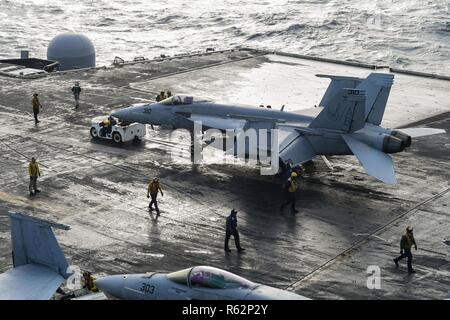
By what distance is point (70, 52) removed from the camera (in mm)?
62281

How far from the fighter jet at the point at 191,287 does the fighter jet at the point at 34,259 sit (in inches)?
49.2

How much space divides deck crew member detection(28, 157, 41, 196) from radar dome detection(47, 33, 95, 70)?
29.4 m

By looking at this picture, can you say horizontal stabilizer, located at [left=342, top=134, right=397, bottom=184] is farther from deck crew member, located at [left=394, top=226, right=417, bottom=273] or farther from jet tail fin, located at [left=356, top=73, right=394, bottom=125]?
deck crew member, located at [left=394, top=226, right=417, bottom=273]

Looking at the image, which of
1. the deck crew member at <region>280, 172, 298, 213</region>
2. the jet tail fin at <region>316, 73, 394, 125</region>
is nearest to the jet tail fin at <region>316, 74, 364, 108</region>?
the jet tail fin at <region>316, 73, 394, 125</region>

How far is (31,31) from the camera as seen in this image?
105 m

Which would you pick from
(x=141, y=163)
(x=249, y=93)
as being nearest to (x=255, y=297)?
(x=141, y=163)

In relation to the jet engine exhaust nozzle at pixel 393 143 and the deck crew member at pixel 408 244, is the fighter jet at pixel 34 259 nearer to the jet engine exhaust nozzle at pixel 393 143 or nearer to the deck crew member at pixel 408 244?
the deck crew member at pixel 408 244

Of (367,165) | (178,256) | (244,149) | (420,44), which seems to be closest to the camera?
(178,256)

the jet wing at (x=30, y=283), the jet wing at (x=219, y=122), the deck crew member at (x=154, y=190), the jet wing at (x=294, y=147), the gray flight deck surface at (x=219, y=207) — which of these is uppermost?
the jet wing at (x=219, y=122)

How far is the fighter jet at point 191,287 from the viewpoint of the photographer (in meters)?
20.5

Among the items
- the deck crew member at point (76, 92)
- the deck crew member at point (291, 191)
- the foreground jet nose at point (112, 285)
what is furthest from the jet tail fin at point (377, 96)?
the foreground jet nose at point (112, 285)

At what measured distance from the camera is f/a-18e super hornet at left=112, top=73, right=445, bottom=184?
3453 centimetres

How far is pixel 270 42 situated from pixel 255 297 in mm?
77245
